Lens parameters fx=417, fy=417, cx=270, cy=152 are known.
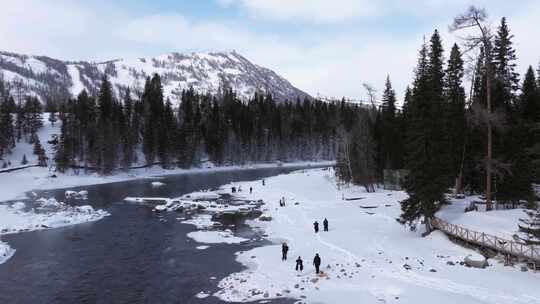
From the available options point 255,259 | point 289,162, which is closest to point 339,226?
point 255,259

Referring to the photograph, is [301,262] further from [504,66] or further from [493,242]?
[504,66]

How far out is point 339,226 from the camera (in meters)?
41.8

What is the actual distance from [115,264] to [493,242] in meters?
26.4

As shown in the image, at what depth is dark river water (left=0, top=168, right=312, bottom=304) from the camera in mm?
24609

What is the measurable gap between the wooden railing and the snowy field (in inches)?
32.0

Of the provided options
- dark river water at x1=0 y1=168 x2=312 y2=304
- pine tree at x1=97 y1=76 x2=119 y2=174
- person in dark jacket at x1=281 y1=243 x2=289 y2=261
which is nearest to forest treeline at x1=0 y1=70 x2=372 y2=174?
pine tree at x1=97 y1=76 x2=119 y2=174

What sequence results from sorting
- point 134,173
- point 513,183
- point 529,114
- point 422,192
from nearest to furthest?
point 422,192
point 513,183
point 529,114
point 134,173

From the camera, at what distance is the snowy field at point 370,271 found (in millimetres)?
22469

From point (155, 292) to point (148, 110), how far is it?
111 meters

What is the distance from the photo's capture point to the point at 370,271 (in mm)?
26828

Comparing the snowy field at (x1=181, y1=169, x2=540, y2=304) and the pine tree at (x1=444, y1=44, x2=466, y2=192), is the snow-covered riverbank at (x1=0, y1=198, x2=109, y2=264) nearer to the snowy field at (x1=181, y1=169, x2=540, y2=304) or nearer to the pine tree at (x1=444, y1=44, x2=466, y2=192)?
the snowy field at (x1=181, y1=169, x2=540, y2=304)

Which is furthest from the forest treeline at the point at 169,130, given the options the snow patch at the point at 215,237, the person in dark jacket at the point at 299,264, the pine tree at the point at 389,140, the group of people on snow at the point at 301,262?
the person in dark jacket at the point at 299,264

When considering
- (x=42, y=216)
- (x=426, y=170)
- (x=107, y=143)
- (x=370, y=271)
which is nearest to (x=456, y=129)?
(x=426, y=170)

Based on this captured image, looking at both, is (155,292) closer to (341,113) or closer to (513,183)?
(513,183)
